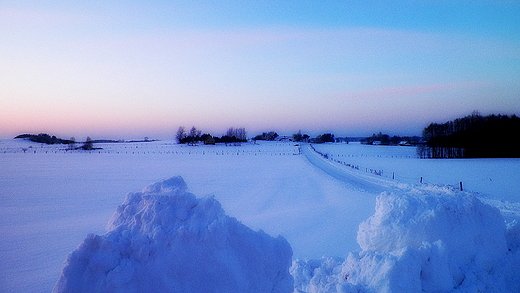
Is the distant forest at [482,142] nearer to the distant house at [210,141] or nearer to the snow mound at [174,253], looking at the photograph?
the snow mound at [174,253]

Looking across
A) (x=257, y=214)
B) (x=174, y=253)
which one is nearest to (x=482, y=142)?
(x=257, y=214)

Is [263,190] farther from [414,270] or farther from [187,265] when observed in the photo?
[187,265]

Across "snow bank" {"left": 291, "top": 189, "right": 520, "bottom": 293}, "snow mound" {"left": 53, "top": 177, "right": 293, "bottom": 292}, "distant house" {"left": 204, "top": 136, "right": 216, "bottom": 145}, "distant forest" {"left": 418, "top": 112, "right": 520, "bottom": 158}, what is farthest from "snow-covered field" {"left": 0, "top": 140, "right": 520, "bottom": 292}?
"distant house" {"left": 204, "top": 136, "right": 216, "bottom": 145}

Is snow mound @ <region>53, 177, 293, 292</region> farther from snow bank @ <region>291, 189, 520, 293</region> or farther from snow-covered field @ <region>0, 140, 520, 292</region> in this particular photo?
snow-covered field @ <region>0, 140, 520, 292</region>

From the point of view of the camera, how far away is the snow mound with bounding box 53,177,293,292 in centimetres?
292

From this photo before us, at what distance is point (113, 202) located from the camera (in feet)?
57.9

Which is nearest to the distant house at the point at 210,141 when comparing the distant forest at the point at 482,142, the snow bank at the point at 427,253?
the distant forest at the point at 482,142

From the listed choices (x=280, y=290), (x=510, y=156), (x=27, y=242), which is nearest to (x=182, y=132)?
(x=510, y=156)

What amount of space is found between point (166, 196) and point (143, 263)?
840 mm

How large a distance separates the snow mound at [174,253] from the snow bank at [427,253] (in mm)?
1858

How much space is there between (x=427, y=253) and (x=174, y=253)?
4.28 m

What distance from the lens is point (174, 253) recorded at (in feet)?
10.6

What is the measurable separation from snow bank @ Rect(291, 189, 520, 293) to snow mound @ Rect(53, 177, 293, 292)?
1858 mm

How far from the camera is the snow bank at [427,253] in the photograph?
4.77 m
